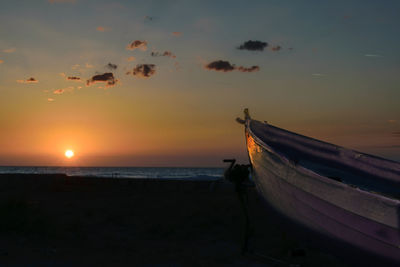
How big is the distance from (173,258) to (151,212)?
5300 millimetres

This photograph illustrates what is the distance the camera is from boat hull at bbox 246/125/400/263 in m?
4.96

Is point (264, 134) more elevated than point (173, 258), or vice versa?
point (264, 134)

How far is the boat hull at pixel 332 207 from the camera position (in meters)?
4.96

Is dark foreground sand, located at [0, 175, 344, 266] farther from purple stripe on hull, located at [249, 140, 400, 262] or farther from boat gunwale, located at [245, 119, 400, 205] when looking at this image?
boat gunwale, located at [245, 119, 400, 205]

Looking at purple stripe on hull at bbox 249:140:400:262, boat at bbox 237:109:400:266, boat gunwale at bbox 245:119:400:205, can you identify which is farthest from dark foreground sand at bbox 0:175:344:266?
boat gunwale at bbox 245:119:400:205

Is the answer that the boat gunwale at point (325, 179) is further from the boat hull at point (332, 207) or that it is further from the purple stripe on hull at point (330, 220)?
the purple stripe on hull at point (330, 220)

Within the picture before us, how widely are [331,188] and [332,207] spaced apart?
1.07ft

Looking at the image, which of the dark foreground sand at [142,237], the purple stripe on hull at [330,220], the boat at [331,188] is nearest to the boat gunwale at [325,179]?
the boat at [331,188]

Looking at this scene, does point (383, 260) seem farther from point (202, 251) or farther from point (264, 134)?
point (264, 134)

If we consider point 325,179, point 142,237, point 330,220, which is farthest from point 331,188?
point 142,237

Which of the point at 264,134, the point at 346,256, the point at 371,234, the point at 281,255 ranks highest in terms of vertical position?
the point at 264,134

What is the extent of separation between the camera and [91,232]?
34.1 ft

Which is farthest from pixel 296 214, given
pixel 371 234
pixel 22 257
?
pixel 22 257

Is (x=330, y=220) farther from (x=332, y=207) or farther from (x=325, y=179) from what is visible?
(x=325, y=179)
